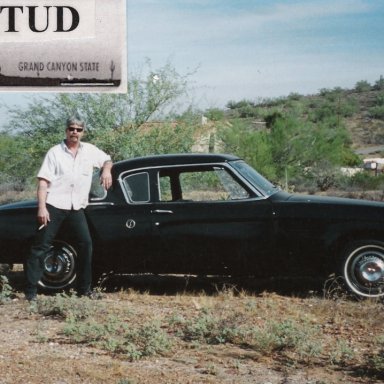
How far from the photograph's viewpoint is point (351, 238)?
7590 mm

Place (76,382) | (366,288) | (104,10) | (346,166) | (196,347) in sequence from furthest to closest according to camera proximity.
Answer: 1. (346,166)
2. (104,10)
3. (366,288)
4. (196,347)
5. (76,382)

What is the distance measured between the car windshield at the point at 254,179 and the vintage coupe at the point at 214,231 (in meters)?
0.02

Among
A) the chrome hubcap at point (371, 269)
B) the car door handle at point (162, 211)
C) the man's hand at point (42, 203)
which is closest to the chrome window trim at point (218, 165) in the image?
the car door handle at point (162, 211)

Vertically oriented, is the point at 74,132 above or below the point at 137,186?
above

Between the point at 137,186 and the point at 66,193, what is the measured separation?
92 centimetres

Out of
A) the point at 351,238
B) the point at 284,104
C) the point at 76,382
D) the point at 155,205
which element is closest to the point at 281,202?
the point at 351,238

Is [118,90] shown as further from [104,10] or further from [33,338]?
[33,338]

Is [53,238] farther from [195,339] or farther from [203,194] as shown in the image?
[203,194]

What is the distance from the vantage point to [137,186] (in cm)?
810

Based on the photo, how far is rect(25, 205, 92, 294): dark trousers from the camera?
7449mm

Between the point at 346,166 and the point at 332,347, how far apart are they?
1437 inches

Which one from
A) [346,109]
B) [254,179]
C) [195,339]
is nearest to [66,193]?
[254,179]

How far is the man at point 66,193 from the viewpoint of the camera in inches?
290

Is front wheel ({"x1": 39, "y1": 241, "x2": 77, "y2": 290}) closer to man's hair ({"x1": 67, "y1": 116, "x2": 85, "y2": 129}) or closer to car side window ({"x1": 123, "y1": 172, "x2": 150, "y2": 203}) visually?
car side window ({"x1": 123, "y1": 172, "x2": 150, "y2": 203})
